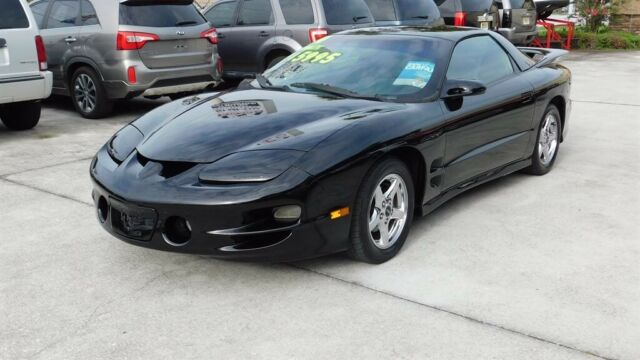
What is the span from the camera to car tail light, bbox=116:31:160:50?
27.2 ft

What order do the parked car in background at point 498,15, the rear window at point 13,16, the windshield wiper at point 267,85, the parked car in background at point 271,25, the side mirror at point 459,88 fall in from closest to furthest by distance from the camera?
the side mirror at point 459,88, the windshield wiper at point 267,85, the rear window at point 13,16, the parked car in background at point 271,25, the parked car in background at point 498,15

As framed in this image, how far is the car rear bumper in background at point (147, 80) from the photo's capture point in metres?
8.35

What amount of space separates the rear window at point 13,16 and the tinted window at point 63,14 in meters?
1.39

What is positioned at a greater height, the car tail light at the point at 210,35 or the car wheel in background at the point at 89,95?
the car tail light at the point at 210,35

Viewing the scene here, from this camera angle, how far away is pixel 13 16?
7504 mm

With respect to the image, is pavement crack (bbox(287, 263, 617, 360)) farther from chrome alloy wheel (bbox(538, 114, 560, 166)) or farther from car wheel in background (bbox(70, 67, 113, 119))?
car wheel in background (bbox(70, 67, 113, 119))

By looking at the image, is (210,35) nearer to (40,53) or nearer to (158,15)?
(158,15)

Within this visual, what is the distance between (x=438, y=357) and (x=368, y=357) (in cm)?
31

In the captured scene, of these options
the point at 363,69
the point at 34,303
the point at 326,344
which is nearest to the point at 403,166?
the point at 363,69

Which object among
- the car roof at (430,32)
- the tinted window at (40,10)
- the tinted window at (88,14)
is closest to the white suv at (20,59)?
the tinted window at (88,14)

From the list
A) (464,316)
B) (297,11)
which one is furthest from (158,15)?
(464,316)

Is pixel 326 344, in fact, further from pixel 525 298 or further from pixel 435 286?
pixel 525 298

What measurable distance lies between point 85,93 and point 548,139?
5.78 meters

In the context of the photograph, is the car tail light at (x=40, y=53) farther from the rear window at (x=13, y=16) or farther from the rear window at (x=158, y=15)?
the rear window at (x=158, y=15)
